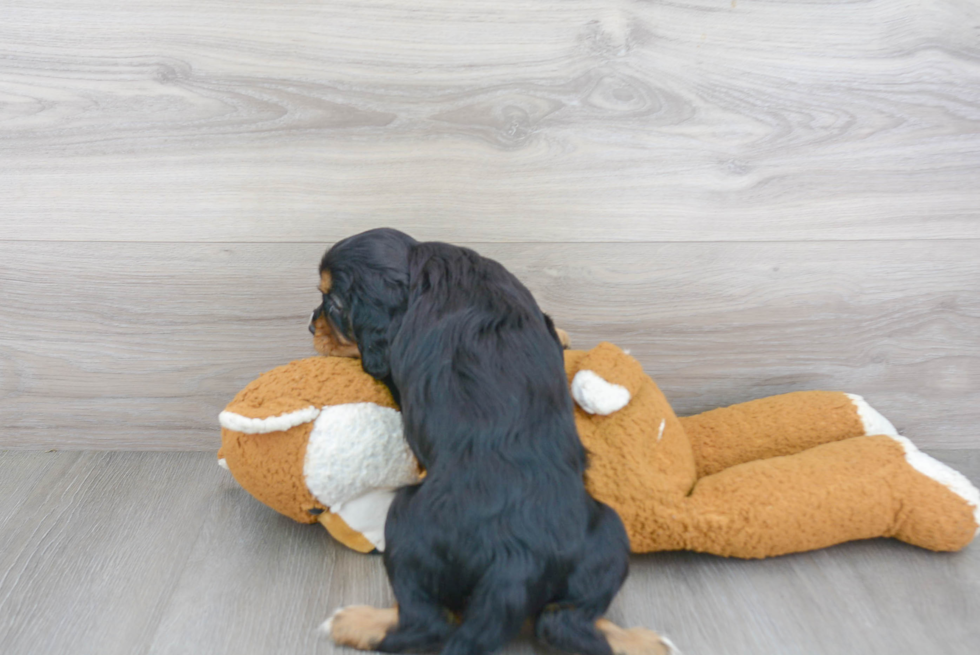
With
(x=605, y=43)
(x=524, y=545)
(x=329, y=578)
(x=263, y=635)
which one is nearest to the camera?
(x=524, y=545)

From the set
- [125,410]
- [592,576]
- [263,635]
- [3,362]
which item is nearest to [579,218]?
[592,576]

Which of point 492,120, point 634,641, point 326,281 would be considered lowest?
point 634,641

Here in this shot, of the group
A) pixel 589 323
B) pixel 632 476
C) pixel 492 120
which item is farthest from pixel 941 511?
pixel 492 120

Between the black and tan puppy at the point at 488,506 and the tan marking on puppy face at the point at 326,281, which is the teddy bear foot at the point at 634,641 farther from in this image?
the tan marking on puppy face at the point at 326,281

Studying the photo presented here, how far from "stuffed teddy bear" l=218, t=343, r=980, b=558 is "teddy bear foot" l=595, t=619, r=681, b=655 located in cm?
23

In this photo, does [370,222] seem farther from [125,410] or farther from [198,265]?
[125,410]

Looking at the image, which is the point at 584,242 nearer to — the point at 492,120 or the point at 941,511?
the point at 492,120

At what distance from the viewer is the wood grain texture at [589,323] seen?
1509mm

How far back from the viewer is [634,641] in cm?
97

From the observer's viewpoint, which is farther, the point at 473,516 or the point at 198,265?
the point at 198,265

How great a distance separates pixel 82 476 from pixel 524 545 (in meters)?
1.13

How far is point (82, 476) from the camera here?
60.7 inches

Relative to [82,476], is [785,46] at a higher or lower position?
higher

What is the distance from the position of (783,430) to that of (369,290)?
2.85 ft
